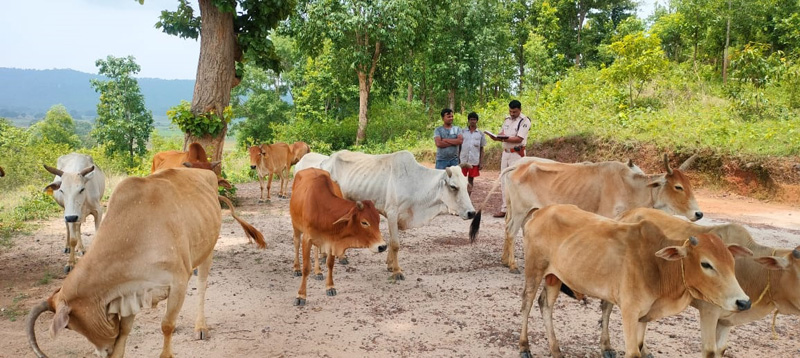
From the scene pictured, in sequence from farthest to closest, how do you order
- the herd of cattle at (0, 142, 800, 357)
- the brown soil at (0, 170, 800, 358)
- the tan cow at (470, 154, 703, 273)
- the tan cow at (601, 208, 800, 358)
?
the tan cow at (470, 154, 703, 273)
the brown soil at (0, 170, 800, 358)
the tan cow at (601, 208, 800, 358)
the herd of cattle at (0, 142, 800, 357)

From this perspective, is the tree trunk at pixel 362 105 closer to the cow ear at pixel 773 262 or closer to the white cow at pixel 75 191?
the white cow at pixel 75 191

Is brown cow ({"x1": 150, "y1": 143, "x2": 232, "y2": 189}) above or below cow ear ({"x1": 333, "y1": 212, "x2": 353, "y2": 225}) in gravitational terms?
above

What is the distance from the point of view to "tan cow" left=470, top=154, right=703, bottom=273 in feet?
20.9

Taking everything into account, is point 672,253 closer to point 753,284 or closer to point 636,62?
point 753,284

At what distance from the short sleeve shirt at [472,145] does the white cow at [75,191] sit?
6180 millimetres

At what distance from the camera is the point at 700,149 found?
14.1 m

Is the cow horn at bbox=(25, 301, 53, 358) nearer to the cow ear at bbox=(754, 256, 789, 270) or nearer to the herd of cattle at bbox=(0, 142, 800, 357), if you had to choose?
the herd of cattle at bbox=(0, 142, 800, 357)

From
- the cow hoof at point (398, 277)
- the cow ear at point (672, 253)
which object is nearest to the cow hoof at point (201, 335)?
the cow hoof at point (398, 277)

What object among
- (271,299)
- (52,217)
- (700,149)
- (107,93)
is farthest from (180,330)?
(107,93)

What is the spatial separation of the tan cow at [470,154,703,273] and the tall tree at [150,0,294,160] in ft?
Answer: 21.1

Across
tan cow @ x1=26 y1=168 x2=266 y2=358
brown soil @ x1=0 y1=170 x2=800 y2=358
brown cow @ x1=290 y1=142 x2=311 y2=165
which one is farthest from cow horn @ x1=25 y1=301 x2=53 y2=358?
brown cow @ x1=290 y1=142 x2=311 y2=165

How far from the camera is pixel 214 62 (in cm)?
1075

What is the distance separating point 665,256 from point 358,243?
313cm

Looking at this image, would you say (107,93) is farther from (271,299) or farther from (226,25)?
(271,299)
